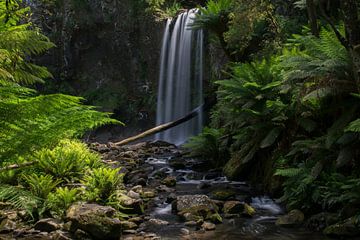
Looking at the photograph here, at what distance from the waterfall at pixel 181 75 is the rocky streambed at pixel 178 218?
327 inches

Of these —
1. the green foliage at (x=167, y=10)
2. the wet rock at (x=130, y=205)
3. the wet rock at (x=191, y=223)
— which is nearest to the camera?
the wet rock at (x=191, y=223)

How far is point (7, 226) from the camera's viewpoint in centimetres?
553

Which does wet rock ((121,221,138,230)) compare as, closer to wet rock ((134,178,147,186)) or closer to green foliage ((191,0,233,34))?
wet rock ((134,178,147,186))

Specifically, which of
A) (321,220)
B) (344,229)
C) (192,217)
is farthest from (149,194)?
(344,229)

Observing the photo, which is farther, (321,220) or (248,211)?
(248,211)

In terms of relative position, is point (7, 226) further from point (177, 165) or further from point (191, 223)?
point (177, 165)

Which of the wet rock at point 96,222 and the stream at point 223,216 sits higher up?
the wet rock at point 96,222

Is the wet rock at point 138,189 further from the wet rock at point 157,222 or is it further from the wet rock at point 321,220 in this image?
the wet rock at point 321,220

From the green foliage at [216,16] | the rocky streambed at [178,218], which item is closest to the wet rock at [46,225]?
the rocky streambed at [178,218]

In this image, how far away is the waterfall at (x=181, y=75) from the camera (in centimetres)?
1694

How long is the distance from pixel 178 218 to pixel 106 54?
16467 millimetres

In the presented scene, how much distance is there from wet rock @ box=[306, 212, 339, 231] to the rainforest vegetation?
5.3 inches

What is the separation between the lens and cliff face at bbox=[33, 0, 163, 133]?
2009 centimetres

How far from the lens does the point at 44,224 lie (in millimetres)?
5523
